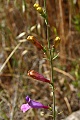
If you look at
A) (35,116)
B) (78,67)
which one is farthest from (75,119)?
(78,67)

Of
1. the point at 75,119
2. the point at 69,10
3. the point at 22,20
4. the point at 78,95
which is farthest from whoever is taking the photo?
the point at 22,20

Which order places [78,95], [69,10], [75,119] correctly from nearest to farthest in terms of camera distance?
[75,119] → [78,95] → [69,10]

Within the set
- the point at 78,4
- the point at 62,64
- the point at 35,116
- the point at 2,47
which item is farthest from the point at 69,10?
the point at 35,116

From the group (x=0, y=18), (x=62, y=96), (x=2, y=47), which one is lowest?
(x=62, y=96)

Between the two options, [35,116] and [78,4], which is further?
[78,4]

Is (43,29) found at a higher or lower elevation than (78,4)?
lower

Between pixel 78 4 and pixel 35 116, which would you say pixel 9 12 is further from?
pixel 35 116
